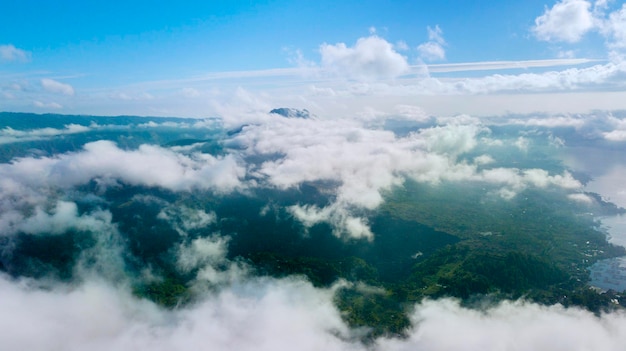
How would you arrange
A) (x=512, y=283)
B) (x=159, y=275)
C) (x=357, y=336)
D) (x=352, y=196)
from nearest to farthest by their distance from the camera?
(x=357, y=336) < (x=512, y=283) < (x=159, y=275) < (x=352, y=196)

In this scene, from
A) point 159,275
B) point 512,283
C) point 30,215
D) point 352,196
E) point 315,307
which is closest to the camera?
point 315,307

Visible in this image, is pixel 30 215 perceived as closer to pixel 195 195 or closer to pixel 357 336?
pixel 195 195

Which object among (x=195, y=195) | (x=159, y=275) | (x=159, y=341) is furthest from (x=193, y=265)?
(x=195, y=195)

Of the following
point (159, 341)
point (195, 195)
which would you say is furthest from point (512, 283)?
point (195, 195)

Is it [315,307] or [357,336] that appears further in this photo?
[315,307]

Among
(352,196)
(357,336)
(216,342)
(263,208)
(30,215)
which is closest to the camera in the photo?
(216,342)

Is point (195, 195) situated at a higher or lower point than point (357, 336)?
higher

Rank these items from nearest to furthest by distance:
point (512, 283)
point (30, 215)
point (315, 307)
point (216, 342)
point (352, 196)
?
point (216, 342) → point (315, 307) → point (512, 283) → point (30, 215) → point (352, 196)

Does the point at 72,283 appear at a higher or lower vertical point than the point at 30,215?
lower

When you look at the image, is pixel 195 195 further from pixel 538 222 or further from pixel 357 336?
pixel 538 222
